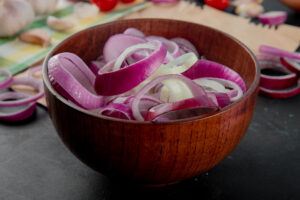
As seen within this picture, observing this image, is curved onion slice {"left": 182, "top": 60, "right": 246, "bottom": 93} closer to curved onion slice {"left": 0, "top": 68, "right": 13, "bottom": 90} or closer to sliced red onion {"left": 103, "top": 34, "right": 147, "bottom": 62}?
sliced red onion {"left": 103, "top": 34, "right": 147, "bottom": 62}

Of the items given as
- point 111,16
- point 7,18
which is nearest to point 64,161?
point 7,18

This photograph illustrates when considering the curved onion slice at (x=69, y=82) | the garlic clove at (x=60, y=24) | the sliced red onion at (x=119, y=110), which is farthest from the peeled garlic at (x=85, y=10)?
the sliced red onion at (x=119, y=110)

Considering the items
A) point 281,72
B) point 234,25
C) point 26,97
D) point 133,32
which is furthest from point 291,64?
point 26,97

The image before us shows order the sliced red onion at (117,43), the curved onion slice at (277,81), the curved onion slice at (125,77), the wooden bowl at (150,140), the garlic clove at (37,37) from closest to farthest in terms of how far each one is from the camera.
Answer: the wooden bowl at (150,140)
the curved onion slice at (125,77)
the sliced red onion at (117,43)
the curved onion slice at (277,81)
the garlic clove at (37,37)

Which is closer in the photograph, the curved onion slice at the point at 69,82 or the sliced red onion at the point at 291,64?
the curved onion slice at the point at 69,82

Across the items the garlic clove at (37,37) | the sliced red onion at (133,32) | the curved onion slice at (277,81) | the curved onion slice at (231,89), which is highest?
the sliced red onion at (133,32)

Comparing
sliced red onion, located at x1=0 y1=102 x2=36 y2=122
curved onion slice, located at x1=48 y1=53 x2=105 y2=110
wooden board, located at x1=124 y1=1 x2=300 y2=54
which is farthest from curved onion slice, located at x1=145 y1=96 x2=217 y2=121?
wooden board, located at x1=124 y1=1 x2=300 y2=54

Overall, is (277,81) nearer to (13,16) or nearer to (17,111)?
(17,111)

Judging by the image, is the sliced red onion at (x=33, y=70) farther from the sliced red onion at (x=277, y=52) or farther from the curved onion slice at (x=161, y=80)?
the sliced red onion at (x=277, y=52)
